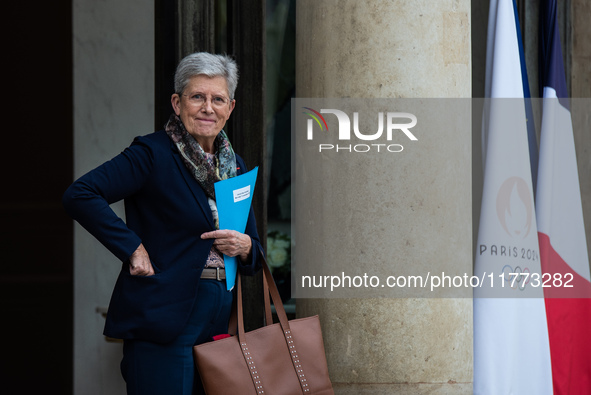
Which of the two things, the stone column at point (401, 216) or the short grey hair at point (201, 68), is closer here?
the short grey hair at point (201, 68)

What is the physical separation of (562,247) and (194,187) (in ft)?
9.62

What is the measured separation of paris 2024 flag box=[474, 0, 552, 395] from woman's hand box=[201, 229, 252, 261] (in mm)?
1928

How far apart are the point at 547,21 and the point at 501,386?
2570mm

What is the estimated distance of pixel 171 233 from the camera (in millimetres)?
2738

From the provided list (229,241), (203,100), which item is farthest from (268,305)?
(203,100)

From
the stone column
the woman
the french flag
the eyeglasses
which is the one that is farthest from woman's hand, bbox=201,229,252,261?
the french flag

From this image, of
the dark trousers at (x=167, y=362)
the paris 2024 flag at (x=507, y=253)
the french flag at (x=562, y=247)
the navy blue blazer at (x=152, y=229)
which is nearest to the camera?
the navy blue blazer at (x=152, y=229)

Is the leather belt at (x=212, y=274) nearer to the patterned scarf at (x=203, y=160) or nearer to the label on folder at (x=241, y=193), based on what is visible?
the patterned scarf at (x=203, y=160)

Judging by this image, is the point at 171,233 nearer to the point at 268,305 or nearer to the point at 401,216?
the point at 268,305

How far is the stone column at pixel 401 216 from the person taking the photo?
12.0ft

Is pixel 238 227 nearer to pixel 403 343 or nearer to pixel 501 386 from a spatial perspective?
pixel 403 343

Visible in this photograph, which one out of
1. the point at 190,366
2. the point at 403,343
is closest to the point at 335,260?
the point at 403,343
